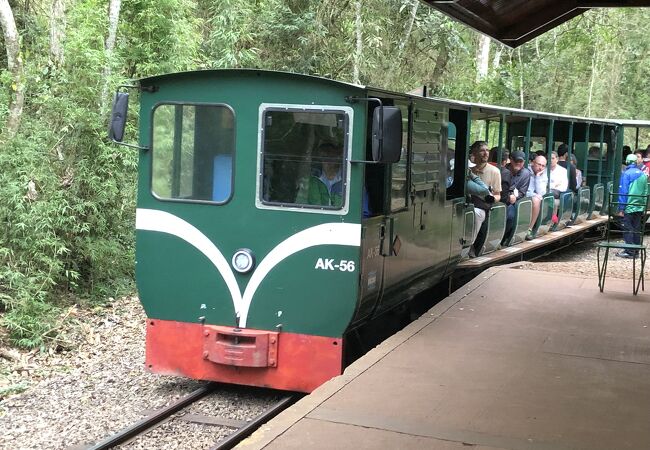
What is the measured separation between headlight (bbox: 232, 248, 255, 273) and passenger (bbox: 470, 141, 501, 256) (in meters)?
4.45

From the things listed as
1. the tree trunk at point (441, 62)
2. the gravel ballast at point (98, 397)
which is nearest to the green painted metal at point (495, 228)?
the gravel ballast at point (98, 397)

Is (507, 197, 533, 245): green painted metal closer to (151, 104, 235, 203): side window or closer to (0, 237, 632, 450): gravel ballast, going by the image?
(0, 237, 632, 450): gravel ballast

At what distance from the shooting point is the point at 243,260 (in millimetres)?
6238

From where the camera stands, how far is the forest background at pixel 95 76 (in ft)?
30.9

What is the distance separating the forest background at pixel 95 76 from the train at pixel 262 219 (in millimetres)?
3036

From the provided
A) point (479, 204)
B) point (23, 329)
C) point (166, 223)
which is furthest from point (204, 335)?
point (479, 204)

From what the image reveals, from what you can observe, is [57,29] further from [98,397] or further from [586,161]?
[586,161]

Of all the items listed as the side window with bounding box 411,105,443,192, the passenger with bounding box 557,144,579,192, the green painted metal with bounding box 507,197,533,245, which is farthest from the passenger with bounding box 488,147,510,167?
the side window with bounding box 411,105,443,192

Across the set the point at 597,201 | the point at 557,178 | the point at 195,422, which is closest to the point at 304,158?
the point at 195,422

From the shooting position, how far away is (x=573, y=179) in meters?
15.4

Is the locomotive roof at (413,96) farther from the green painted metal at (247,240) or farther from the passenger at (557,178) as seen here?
the passenger at (557,178)

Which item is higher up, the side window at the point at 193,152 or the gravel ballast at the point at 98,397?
the side window at the point at 193,152

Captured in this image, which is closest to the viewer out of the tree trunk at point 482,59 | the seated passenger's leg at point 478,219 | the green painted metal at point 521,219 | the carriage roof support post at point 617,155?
the seated passenger's leg at point 478,219

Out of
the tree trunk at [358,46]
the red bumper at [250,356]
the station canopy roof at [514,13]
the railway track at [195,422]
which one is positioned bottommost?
the railway track at [195,422]
